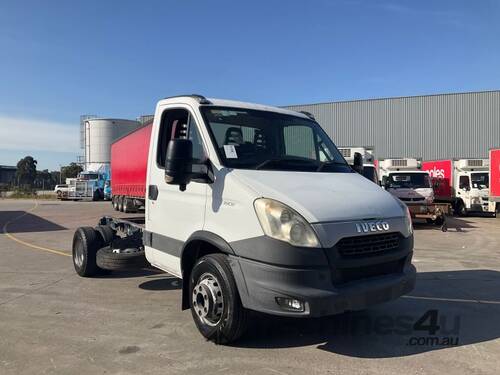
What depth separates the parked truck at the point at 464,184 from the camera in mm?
23641

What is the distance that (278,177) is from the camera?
472cm

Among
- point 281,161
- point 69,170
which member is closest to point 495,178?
point 281,161

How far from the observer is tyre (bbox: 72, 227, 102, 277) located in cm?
795

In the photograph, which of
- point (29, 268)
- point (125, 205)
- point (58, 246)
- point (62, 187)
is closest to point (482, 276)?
point (29, 268)

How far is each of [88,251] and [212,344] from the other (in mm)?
3957

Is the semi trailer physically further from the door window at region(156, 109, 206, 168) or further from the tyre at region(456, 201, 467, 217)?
the tyre at region(456, 201, 467, 217)

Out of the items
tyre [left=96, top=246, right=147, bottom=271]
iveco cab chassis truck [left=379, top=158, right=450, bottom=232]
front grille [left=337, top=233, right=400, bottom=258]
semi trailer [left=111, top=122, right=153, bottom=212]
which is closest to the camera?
front grille [left=337, top=233, right=400, bottom=258]

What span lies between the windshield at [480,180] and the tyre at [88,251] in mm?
21144

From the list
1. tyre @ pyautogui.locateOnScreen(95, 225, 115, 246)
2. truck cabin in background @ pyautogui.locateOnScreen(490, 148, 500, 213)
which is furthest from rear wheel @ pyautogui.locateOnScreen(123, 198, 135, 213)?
truck cabin in background @ pyautogui.locateOnScreen(490, 148, 500, 213)

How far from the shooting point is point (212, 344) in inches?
188

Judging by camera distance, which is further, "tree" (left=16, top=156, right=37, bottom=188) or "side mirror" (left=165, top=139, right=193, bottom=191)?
"tree" (left=16, top=156, right=37, bottom=188)

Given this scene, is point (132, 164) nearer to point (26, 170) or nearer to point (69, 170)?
point (69, 170)

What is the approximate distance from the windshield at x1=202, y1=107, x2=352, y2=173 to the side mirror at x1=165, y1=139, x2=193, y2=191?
0.33m

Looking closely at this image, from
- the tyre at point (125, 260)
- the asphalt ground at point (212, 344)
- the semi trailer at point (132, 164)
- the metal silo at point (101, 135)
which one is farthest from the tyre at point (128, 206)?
the metal silo at point (101, 135)
